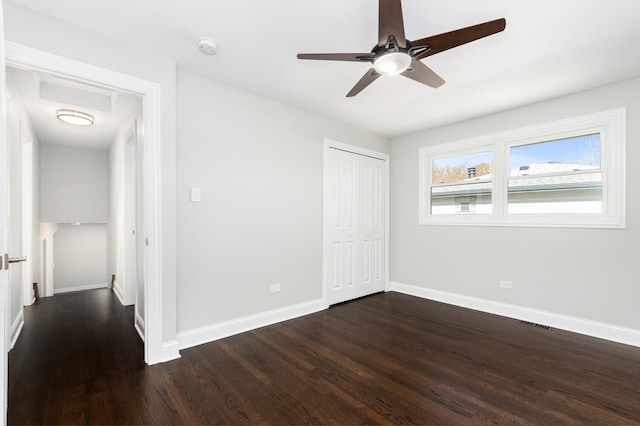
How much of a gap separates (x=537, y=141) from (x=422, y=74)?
91.2 inches

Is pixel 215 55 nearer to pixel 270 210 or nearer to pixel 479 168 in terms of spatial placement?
pixel 270 210

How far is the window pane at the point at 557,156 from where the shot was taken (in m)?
3.22

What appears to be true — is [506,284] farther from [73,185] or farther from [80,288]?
[73,185]

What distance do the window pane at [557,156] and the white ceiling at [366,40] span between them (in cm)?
57

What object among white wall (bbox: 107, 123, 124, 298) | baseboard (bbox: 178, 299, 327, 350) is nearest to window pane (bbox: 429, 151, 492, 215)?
baseboard (bbox: 178, 299, 327, 350)

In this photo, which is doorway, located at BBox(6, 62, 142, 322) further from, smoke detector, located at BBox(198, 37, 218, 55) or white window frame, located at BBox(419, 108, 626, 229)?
white window frame, located at BBox(419, 108, 626, 229)

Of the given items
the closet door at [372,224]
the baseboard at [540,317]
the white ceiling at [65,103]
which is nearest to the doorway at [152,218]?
the white ceiling at [65,103]

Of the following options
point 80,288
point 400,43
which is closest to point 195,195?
point 400,43

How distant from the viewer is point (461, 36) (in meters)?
1.72

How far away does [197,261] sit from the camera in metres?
2.83

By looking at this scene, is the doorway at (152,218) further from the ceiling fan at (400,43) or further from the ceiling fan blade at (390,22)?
the ceiling fan blade at (390,22)

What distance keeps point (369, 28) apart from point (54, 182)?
574 centimetres

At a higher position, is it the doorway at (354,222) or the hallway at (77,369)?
the doorway at (354,222)

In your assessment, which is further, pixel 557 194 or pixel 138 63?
pixel 557 194
